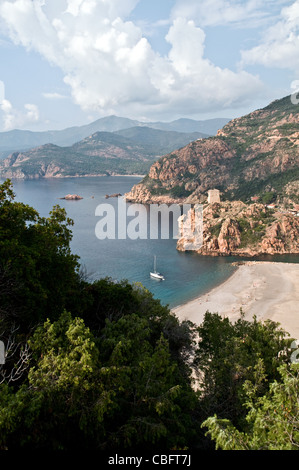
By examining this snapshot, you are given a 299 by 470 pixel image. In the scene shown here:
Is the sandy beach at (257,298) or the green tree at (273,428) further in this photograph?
the sandy beach at (257,298)

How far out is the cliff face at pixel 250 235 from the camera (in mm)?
62688

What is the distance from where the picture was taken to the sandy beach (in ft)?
116

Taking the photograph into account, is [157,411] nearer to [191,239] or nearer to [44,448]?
[44,448]

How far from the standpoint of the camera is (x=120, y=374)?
27.1ft

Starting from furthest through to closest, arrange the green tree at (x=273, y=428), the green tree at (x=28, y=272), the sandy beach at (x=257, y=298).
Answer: the sandy beach at (x=257, y=298) < the green tree at (x=28, y=272) < the green tree at (x=273, y=428)

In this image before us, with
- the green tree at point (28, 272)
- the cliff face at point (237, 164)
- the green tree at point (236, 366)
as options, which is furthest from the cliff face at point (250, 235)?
the green tree at point (28, 272)

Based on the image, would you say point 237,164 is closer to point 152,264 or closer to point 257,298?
point 152,264

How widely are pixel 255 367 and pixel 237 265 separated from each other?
46.5 metres

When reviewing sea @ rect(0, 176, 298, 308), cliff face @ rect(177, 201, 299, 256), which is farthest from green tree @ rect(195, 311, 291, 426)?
cliff face @ rect(177, 201, 299, 256)

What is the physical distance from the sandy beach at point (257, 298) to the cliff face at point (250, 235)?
8664 mm

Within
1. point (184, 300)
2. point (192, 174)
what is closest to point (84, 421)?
point (184, 300)

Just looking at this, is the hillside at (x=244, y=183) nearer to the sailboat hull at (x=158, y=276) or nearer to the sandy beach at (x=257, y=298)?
the sandy beach at (x=257, y=298)

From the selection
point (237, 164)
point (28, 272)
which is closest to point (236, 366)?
point (28, 272)

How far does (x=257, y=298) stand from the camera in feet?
136
